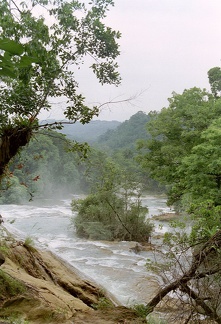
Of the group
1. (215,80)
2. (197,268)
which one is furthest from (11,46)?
(215,80)

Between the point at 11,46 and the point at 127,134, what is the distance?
3475 inches

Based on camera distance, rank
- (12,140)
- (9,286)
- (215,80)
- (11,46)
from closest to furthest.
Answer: (11,46)
(12,140)
(9,286)
(215,80)

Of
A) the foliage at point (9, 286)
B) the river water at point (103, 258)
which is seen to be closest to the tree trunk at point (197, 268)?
the river water at point (103, 258)

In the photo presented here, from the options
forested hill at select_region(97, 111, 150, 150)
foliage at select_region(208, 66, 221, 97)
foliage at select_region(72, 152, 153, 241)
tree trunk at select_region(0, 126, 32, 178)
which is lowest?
foliage at select_region(72, 152, 153, 241)

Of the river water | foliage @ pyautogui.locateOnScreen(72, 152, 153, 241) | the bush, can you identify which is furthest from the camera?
the bush

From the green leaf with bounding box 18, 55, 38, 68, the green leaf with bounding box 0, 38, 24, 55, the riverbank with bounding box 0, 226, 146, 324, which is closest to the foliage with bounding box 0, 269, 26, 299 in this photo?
the riverbank with bounding box 0, 226, 146, 324

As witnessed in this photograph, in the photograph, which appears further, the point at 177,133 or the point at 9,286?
the point at 177,133

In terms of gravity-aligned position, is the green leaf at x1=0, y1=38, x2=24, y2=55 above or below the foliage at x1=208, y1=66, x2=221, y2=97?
below

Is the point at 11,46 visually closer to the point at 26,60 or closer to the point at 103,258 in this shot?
the point at 26,60

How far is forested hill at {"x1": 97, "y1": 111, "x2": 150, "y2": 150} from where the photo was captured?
83.8 meters

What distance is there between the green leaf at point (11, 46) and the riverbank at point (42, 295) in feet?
11.6

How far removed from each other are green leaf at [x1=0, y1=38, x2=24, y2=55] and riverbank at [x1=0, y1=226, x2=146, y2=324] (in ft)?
11.6

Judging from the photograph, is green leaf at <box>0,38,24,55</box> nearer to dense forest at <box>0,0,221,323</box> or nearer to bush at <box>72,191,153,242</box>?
dense forest at <box>0,0,221,323</box>

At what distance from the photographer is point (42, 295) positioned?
16.1 ft
